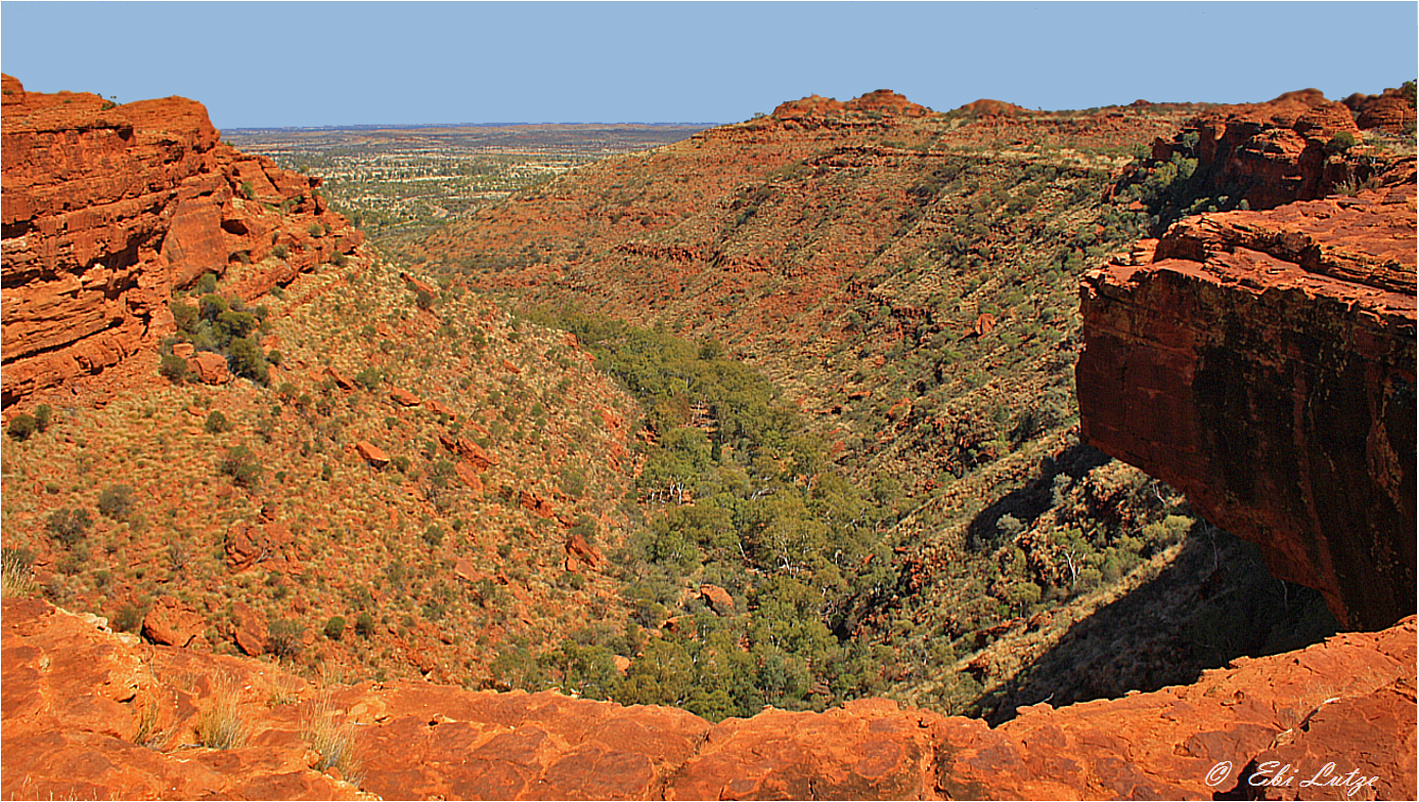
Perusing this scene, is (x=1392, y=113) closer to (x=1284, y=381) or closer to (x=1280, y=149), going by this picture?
(x=1280, y=149)

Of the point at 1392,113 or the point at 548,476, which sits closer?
the point at 548,476

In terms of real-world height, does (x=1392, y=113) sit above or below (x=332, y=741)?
above

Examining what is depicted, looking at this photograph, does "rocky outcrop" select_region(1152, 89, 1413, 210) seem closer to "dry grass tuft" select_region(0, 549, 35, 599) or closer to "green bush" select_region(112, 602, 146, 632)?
"green bush" select_region(112, 602, 146, 632)

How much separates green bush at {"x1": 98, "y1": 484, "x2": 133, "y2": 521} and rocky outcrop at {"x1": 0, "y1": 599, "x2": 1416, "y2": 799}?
36.2 feet

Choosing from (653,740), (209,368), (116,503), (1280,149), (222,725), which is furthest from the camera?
(1280,149)

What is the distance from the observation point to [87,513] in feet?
57.4

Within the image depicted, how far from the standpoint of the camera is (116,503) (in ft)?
58.9

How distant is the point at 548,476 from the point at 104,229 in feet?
45.7

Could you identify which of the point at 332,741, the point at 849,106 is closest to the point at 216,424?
the point at 332,741

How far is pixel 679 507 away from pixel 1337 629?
22.2 meters

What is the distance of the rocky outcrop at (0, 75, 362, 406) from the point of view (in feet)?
58.7

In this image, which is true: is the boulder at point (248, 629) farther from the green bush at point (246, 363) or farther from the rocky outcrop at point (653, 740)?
the rocky outcrop at point (653, 740)

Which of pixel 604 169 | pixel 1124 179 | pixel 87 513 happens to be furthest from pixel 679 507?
pixel 604 169

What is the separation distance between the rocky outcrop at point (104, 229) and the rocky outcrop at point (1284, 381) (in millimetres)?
20672
